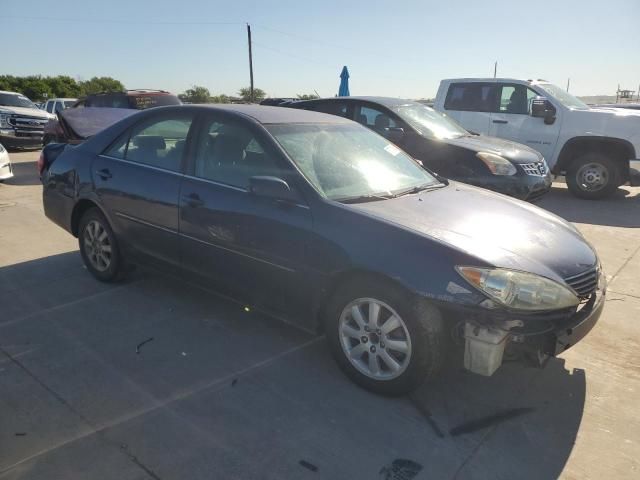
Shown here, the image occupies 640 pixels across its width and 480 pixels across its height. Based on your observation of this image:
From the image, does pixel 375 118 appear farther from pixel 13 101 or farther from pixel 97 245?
pixel 13 101

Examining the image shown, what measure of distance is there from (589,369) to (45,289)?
13.7 feet

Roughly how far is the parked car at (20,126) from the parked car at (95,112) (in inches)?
64.2

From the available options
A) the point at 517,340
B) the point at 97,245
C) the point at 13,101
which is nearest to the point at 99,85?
the point at 13,101

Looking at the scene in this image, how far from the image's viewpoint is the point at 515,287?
2508 mm

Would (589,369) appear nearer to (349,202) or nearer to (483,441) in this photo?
(483,441)

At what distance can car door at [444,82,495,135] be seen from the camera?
9.36 m

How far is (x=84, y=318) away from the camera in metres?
3.75

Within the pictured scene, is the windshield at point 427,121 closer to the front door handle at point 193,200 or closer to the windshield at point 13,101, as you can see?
the front door handle at point 193,200

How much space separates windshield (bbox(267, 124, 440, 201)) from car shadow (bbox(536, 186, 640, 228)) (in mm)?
4327

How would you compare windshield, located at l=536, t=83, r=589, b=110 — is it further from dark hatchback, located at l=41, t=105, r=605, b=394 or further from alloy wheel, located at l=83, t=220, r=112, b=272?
alloy wheel, located at l=83, t=220, r=112, b=272

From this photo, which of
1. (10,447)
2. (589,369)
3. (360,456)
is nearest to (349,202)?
(360,456)

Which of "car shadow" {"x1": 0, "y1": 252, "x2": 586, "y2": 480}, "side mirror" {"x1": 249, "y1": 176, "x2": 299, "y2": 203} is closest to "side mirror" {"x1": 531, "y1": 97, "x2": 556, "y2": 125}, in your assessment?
"car shadow" {"x1": 0, "y1": 252, "x2": 586, "y2": 480}

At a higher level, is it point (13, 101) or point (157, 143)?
point (13, 101)

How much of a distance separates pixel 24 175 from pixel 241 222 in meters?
8.95
